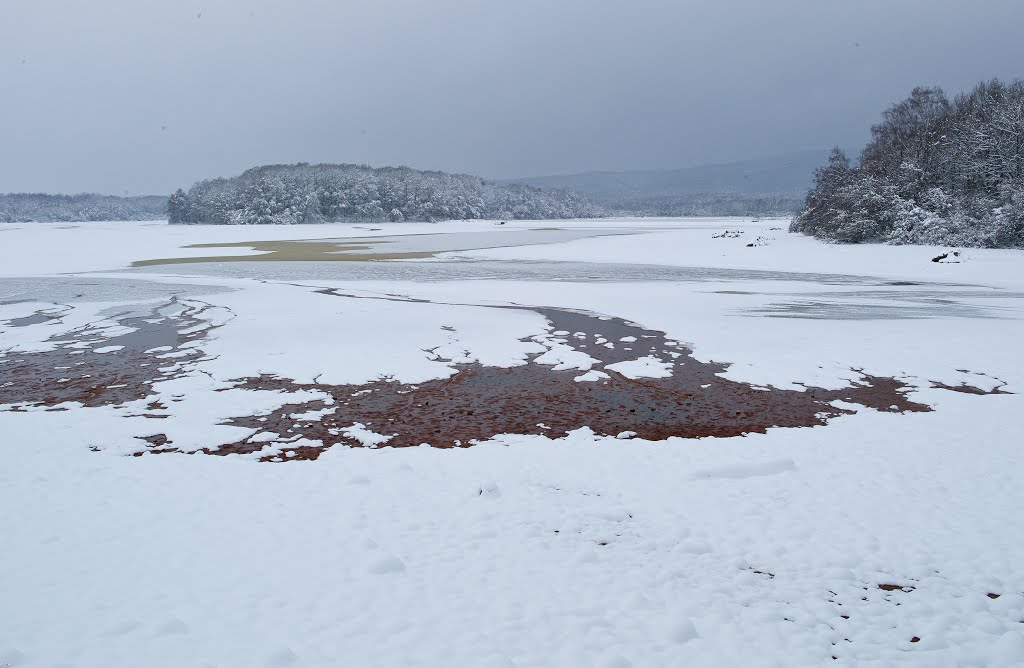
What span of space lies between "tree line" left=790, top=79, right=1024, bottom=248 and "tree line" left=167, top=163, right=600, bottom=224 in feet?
291

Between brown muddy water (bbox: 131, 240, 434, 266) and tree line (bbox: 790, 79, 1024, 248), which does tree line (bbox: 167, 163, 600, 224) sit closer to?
brown muddy water (bbox: 131, 240, 434, 266)

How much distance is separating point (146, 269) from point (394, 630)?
31730 mm

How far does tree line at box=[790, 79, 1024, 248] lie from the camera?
118 ft

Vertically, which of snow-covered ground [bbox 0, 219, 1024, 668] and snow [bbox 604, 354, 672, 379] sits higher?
snow [bbox 604, 354, 672, 379]

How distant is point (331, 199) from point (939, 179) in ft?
342

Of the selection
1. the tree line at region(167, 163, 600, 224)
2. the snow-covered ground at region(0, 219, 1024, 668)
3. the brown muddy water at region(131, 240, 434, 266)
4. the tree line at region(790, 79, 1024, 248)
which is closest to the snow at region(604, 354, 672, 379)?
the snow-covered ground at region(0, 219, 1024, 668)

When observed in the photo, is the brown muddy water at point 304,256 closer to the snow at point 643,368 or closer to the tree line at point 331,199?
the snow at point 643,368

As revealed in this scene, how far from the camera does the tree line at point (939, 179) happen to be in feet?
118

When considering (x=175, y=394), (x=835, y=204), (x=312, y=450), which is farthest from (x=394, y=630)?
(x=835, y=204)

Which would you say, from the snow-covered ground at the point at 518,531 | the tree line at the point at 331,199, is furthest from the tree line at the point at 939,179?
the tree line at the point at 331,199

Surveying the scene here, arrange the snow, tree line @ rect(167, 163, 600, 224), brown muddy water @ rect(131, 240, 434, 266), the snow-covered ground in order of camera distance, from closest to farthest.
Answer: the snow-covered ground → the snow → brown muddy water @ rect(131, 240, 434, 266) → tree line @ rect(167, 163, 600, 224)

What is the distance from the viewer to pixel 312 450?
27.1 ft

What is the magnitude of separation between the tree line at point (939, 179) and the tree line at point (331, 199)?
291 ft

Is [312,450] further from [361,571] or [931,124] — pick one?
[931,124]
